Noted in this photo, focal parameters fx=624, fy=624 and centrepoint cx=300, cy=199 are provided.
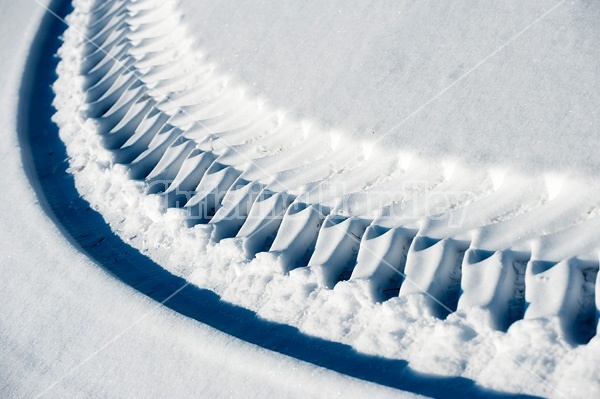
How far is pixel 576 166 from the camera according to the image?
204 centimetres

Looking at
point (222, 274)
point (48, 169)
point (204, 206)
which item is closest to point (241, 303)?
point (222, 274)

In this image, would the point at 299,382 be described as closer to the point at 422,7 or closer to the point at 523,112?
the point at 523,112

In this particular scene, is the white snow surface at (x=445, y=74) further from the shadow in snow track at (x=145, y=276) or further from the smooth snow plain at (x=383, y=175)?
the shadow in snow track at (x=145, y=276)

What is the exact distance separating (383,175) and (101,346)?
1.17m

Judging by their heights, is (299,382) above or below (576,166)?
below

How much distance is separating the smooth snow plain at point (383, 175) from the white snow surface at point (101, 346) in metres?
0.17

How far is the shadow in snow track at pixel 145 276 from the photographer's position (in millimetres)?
1763

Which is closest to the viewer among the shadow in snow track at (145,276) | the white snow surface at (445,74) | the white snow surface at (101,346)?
the shadow in snow track at (145,276)

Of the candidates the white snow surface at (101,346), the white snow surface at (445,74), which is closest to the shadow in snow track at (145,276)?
the white snow surface at (101,346)

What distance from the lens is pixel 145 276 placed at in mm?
2301

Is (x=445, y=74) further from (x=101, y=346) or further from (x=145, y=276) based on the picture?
(x=101, y=346)

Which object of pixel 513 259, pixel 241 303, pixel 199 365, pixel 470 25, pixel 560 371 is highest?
pixel 470 25

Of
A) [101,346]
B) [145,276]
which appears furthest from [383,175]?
[101,346]

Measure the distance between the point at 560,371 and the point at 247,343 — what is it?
903 millimetres
